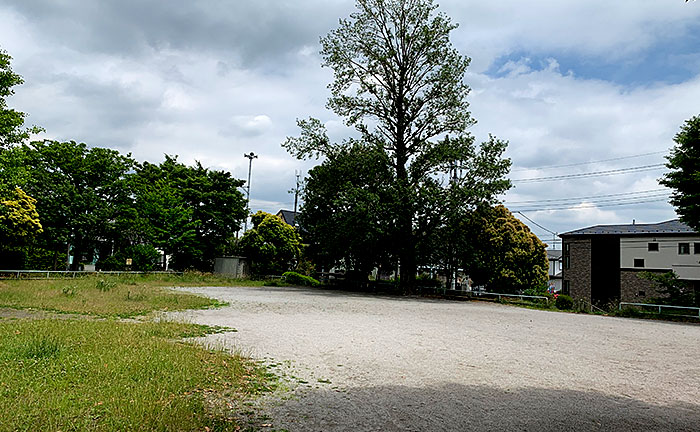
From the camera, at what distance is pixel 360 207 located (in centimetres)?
2291

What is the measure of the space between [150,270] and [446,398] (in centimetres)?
2965

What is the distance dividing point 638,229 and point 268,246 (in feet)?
87.7

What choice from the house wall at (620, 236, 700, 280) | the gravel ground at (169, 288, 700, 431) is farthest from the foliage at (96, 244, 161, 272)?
the house wall at (620, 236, 700, 280)

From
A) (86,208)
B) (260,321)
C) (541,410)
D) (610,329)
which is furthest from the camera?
(86,208)

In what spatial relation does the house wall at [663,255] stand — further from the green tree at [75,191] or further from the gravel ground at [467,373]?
the green tree at [75,191]

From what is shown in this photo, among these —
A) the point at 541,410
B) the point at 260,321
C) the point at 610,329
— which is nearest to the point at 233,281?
the point at 260,321

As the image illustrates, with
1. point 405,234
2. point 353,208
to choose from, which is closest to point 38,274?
point 353,208

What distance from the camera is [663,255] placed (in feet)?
104

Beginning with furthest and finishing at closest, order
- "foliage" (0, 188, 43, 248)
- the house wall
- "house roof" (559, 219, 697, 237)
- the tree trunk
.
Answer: "house roof" (559, 219, 697, 237) → the house wall → the tree trunk → "foliage" (0, 188, 43, 248)

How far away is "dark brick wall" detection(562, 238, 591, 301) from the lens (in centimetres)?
3462

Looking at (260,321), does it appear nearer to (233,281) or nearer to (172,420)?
(172,420)

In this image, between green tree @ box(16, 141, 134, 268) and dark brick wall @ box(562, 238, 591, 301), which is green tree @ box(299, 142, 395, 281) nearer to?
green tree @ box(16, 141, 134, 268)

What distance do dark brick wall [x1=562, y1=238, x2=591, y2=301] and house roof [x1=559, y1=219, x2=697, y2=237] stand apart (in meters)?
0.88

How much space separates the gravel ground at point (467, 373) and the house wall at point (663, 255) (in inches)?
830
